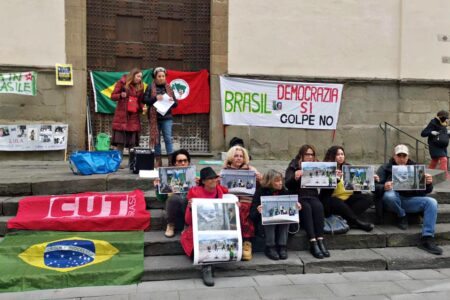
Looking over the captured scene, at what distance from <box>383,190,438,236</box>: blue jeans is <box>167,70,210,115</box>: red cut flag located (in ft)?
17.1

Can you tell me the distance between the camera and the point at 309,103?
32.1ft

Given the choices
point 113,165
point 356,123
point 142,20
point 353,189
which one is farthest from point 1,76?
point 356,123

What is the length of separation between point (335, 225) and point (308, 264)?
2.42 ft

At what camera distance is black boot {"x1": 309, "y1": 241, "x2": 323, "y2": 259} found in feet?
15.8

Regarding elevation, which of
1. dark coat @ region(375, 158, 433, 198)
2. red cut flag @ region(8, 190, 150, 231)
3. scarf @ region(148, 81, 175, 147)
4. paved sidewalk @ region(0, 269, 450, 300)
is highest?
scarf @ region(148, 81, 175, 147)

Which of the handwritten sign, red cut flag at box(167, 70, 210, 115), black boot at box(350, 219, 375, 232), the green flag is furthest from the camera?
red cut flag at box(167, 70, 210, 115)

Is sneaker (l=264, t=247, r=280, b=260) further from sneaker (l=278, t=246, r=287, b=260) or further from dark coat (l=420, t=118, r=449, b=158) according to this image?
dark coat (l=420, t=118, r=449, b=158)

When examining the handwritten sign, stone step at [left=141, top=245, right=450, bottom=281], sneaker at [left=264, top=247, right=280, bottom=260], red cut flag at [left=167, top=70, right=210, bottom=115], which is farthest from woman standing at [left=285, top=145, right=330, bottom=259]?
the handwritten sign

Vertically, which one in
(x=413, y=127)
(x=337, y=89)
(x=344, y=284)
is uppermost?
(x=337, y=89)

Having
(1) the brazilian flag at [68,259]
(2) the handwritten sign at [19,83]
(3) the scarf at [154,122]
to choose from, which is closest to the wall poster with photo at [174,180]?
(1) the brazilian flag at [68,259]

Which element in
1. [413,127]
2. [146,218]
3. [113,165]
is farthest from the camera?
[413,127]

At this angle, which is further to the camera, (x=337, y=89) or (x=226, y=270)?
(x=337, y=89)

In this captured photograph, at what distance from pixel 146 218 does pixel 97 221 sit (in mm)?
570

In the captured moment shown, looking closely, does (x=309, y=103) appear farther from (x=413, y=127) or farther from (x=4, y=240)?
(x=4, y=240)
